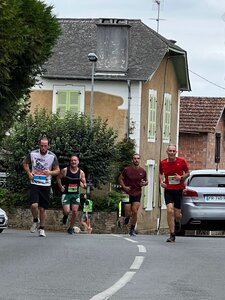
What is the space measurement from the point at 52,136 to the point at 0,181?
3.24m

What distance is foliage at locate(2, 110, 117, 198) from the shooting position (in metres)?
39.2

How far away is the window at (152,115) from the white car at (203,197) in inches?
751

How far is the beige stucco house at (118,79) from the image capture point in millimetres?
42594

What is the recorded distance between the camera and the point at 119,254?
16.7m

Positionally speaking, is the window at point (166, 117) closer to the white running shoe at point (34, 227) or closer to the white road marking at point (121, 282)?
the white running shoe at point (34, 227)

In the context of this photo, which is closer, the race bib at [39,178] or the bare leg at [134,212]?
the race bib at [39,178]

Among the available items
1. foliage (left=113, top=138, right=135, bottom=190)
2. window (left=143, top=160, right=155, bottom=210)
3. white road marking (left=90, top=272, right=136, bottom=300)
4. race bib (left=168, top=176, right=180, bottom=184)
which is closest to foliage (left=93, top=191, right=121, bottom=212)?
foliage (left=113, top=138, right=135, bottom=190)

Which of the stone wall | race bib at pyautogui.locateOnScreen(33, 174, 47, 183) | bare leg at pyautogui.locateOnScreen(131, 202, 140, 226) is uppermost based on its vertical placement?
race bib at pyautogui.locateOnScreen(33, 174, 47, 183)

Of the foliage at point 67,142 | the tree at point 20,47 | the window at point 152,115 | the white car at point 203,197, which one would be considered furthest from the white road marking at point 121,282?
the window at point 152,115

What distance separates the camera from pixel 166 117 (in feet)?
158

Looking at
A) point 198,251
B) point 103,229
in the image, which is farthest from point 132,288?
point 103,229

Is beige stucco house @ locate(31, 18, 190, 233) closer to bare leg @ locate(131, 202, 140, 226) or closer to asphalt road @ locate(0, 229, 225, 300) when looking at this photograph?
bare leg @ locate(131, 202, 140, 226)

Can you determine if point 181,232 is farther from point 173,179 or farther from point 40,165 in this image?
point 173,179

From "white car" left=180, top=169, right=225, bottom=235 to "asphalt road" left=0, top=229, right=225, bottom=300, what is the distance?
5.48 meters
